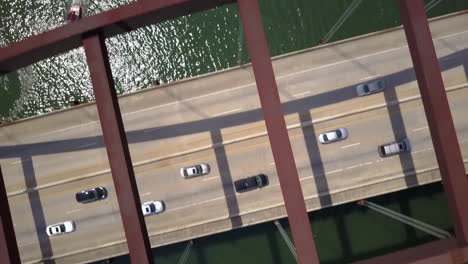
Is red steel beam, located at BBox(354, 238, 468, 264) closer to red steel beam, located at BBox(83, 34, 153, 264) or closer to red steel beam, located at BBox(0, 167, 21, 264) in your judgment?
red steel beam, located at BBox(83, 34, 153, 264)

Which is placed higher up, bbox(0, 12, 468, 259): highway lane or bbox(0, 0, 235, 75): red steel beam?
Result: bbox(0, 0, 235, 75): red steel beam

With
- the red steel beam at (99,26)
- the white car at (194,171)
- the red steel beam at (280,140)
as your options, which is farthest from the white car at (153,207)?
the red steel beam at (99,26)

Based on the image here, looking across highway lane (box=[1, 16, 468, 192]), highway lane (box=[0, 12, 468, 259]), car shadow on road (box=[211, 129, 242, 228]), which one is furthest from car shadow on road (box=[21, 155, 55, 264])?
car shadow on road (box=[211, 129, 242, 228])

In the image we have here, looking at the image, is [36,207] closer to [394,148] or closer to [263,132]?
[263,132]

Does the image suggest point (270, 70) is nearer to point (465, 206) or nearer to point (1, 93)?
point (465, 206)

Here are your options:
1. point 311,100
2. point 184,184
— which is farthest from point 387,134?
point 184,184
